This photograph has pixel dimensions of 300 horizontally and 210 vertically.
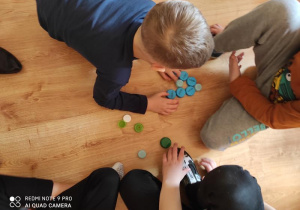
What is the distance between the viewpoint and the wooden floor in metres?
0.99

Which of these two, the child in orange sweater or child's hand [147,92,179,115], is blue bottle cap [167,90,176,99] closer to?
child's hand [147,92,179,115]

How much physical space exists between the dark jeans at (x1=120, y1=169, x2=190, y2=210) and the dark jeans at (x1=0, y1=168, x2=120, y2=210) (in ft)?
0.12

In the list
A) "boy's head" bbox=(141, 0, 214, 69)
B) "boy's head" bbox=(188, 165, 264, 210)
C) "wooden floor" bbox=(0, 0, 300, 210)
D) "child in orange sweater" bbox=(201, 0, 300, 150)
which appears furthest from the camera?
"wooden floor" bbox=(0, 0, 300, 210)

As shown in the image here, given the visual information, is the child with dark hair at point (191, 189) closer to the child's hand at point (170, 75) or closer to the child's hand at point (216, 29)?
the child's hand at point (170, 75)

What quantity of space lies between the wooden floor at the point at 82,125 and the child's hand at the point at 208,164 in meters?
0.04

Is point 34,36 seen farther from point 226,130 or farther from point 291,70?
point 291,70

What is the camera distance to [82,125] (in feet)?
3.35

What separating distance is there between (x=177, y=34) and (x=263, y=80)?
555mm

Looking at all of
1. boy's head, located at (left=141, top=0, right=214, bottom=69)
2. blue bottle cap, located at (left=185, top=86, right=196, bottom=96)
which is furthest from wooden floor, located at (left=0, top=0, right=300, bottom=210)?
boy's head, located at (left=141, top=0, right=214, bottom=69)

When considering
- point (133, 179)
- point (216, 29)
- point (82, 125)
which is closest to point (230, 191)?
point (133, 179)

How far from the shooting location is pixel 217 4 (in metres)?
1.21

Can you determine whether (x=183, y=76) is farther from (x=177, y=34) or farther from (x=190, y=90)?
(x=177, y=34)

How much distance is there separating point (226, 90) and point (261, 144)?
28 centimetres

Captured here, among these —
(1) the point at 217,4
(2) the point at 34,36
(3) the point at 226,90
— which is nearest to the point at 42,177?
(2) the point at 34,36
